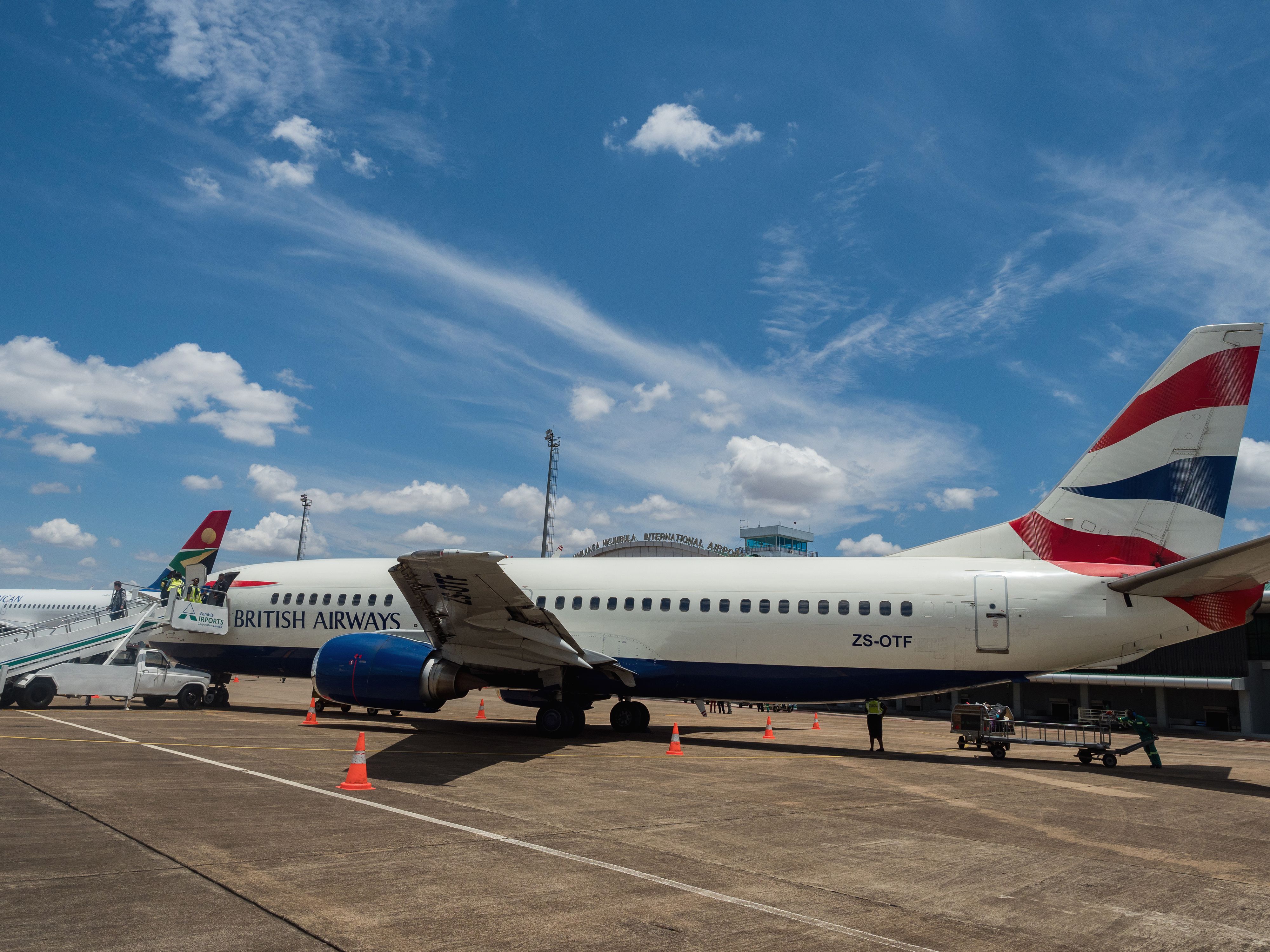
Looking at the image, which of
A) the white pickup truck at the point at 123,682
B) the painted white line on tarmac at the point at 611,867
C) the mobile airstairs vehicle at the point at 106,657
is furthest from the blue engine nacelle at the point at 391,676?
the white pickup truck at the point at 123,682

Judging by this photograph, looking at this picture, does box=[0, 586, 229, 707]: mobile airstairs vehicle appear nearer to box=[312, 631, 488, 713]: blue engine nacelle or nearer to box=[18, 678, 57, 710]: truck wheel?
box=[18, 678, 57, 710]: truck wheel

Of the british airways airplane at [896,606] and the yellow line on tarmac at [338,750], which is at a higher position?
the british airways airplane at [896,606]

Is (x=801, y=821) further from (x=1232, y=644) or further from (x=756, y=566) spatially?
(x=1232, y=644)

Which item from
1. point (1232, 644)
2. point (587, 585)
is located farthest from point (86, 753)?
point (1232, 644)

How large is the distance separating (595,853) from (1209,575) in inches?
490

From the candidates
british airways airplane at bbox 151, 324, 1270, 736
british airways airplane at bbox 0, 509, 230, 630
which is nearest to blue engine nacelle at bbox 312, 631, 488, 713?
british airways airplane at bbox 151, 324, 1270, 736

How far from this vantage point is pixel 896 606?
663 inches

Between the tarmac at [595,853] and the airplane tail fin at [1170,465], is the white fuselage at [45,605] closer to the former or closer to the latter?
the tarmac at [595,853]

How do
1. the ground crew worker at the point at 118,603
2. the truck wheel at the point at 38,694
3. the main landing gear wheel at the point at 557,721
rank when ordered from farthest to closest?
the ground crew worker at the point at 118,603 → the truck wheel at the point at 38,694 → the main landing gear wheel at the point at 557,721

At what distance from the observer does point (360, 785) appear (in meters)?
10.4

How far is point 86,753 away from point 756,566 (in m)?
13.1

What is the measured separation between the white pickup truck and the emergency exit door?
21.3 metres

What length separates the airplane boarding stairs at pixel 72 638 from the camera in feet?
72.5

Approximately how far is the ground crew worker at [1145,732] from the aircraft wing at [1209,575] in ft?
11.5
